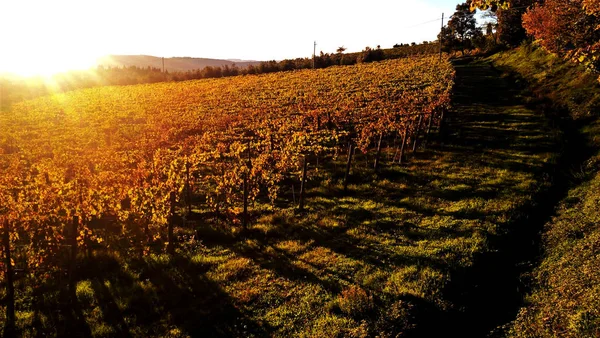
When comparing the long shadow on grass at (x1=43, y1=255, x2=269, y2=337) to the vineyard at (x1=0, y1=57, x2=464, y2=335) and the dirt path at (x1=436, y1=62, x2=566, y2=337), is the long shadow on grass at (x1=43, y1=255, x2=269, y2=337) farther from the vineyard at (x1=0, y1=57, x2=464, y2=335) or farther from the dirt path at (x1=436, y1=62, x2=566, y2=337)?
the dirt path at (x1=436, y1=62, x2=566, y2=337)

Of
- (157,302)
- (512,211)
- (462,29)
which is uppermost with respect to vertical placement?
(462,29)

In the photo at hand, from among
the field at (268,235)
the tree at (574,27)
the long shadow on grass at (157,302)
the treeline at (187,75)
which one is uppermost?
the treeline at (187,75)

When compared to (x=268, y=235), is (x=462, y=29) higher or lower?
higher

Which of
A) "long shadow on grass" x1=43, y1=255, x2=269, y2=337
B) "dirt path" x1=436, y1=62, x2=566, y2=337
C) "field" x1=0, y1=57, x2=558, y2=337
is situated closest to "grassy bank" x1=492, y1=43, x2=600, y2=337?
"dirt path" x1=436, y1=62, x2=566, y2=337

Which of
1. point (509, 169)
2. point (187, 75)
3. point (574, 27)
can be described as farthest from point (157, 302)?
point (187, 75)

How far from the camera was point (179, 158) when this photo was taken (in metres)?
17.1

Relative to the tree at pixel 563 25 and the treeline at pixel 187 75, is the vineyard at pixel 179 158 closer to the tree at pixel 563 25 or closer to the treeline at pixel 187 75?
the tree at pixel 563 25

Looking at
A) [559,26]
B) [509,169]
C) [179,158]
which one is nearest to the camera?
[179,158]

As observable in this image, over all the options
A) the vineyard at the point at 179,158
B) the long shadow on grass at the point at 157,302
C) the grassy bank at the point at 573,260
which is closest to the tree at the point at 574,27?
the grassy bank at the point at 573,260

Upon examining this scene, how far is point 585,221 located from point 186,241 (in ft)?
48.6

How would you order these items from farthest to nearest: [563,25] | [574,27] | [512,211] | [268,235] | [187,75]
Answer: [187,75]
[563,25]
[574,27]
[268,235]
[512,211]

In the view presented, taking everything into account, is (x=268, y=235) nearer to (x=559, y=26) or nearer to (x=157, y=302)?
(x=157, y=302)

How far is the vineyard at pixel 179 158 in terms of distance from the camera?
13484mm

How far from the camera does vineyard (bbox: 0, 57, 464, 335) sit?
1348cm
